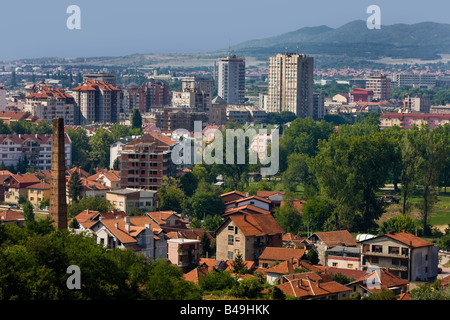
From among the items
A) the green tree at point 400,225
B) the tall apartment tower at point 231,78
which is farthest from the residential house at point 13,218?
the tall apartment tower at point 231,78

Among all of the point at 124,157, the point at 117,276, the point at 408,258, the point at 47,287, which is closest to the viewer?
the point at 47,287

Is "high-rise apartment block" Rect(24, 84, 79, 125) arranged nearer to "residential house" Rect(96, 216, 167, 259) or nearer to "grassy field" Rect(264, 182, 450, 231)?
"grassy field" Rect(264, 182, 450, 231)

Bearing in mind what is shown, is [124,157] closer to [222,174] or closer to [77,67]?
[222,174]

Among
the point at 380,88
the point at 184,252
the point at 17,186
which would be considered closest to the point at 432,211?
the point at 184,252

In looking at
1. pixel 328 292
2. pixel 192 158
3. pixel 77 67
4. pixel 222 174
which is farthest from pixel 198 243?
pixel 77 67

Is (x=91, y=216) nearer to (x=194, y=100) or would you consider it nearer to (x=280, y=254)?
(x=280, y=254)
